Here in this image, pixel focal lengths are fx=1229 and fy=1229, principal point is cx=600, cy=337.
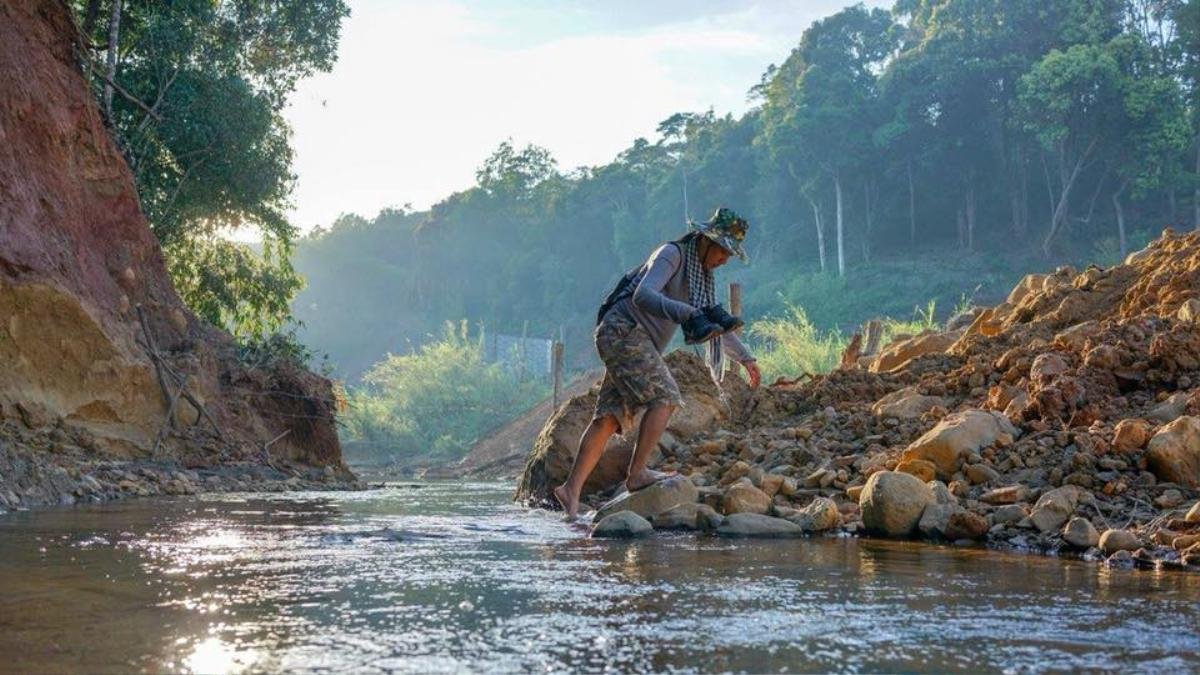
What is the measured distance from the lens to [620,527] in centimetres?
613

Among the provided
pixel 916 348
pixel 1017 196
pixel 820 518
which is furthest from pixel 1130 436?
pixel 1017 196

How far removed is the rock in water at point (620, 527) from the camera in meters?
6.12

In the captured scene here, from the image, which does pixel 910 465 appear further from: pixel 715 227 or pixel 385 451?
pixel 385 451

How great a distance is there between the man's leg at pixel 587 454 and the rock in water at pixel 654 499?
255mm

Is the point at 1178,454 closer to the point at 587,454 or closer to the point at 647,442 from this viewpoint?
the point at 647,442

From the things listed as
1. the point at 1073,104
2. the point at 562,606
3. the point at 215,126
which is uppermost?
the point at 1073,104

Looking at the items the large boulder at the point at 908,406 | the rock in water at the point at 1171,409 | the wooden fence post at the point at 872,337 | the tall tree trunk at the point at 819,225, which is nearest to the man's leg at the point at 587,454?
the large boulder at the point at 908,406

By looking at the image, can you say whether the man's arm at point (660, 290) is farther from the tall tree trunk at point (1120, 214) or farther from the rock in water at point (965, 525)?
the tall tree trunk at point (1120, 214)

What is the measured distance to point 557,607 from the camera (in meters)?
3.61

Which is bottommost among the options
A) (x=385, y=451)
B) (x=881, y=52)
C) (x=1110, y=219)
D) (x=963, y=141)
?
(x=385, y=451)

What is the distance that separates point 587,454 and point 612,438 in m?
2.09

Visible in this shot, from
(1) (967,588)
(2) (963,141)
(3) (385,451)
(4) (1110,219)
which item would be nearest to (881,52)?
(2) (963,141)

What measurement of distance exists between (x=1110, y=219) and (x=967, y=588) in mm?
44872

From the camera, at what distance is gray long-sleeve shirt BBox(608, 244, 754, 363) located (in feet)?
20.9
